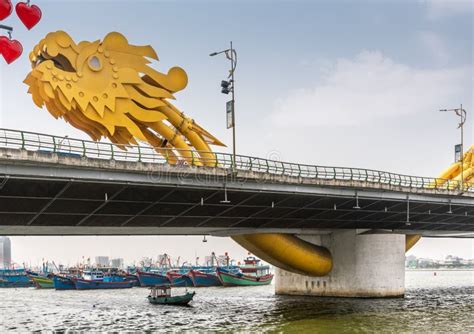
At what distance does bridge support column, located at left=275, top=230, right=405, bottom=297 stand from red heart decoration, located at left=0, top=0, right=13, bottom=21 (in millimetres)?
45511

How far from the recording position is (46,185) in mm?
32656

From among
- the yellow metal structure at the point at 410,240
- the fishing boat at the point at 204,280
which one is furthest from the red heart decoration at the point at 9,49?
the fishing boat at the point at 204,280

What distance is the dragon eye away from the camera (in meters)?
50.6

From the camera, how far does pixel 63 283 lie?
9444 centimetres

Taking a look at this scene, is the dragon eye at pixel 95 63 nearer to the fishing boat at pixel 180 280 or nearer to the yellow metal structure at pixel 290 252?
the yellow metal structure at pixel 290 252

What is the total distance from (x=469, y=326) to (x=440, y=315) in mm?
6582

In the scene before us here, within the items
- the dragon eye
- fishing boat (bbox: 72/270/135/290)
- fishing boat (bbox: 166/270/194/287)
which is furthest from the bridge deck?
fishing boat (bbox: 72/270/135/290)

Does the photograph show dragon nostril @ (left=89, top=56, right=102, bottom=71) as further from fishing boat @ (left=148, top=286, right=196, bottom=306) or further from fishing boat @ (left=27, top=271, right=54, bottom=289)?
fishing boat @ (left=27, top=271, right=54, bottom=289)

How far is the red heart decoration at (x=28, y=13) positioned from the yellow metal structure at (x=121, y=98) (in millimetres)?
24126

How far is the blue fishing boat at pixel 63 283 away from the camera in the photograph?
9359 cm

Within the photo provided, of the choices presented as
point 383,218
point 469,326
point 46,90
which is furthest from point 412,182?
point 46,90

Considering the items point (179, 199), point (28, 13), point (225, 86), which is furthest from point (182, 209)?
point (28, 13)

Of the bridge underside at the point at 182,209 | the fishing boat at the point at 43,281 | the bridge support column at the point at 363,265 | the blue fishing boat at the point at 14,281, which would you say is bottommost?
the blue fishing boat at the point at 14,281

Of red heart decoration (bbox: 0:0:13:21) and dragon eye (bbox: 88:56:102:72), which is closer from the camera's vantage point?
red heart decoration (bbox: 0:0:13:21)
